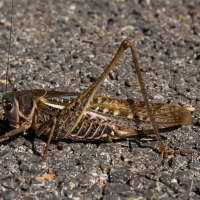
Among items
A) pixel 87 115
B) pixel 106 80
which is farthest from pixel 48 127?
pixel 106 80

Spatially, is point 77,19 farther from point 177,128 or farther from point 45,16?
point 177,128

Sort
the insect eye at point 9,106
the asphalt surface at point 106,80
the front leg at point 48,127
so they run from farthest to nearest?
the insect eye at point 9,106 → the front leg at point 48,127 → the asphalt surface at point 106,80

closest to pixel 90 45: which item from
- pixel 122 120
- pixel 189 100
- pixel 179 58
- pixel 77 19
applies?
pixel 77 19

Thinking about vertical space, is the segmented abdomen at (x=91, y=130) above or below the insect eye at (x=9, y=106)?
below

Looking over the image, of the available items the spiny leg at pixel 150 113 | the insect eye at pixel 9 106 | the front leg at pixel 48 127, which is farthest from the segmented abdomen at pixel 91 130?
the insect eye at pixel 9 106

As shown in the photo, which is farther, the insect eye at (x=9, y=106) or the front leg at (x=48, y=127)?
the insect eye at (x=9, y=106)

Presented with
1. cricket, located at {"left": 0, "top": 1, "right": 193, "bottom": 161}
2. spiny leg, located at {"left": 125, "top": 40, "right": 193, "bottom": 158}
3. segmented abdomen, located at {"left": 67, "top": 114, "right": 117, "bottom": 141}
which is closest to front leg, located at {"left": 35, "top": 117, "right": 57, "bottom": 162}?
cricket, located at {"left": 0, "top": 1, "right": 193, "bottom": 161}

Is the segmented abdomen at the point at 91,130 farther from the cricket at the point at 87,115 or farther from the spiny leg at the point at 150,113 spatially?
the spiny leg at the point at 150,113

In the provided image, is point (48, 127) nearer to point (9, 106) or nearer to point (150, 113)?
point (9, 106)
